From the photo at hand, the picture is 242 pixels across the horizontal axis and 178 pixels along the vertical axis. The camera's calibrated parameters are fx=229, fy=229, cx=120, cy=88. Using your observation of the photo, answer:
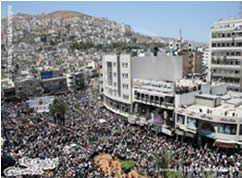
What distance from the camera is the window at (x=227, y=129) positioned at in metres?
21.8

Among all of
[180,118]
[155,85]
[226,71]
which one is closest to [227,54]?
[226,71]

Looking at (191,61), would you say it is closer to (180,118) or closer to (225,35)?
(225,35)

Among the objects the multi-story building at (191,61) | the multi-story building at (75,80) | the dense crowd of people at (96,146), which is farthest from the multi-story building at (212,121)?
the multi-story building at (75,80)

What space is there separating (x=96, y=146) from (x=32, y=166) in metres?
7.19

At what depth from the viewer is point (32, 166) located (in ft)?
62.9

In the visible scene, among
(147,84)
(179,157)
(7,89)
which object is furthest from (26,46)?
(179,157)

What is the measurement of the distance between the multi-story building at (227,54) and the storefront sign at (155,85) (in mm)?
10555

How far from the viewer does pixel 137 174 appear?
784 inches

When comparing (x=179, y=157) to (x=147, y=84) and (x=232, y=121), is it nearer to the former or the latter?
(x=232, y=121)

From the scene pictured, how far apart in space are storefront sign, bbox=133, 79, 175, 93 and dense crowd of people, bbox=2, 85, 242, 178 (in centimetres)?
559

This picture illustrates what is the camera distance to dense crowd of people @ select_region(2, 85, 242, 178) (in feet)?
64.0

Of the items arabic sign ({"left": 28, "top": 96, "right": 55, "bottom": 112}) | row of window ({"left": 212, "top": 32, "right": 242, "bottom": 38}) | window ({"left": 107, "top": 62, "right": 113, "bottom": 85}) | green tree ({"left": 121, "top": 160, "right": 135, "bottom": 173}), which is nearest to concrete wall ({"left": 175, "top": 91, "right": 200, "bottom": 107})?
green tree ({"left": 121, "top": 160, "right": 135, "bottom": 173})

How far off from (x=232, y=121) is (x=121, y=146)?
11.2 metres

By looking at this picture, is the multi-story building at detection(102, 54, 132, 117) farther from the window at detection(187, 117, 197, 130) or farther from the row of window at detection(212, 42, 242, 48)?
the row of window at detection(212, 42, 242, 48)
